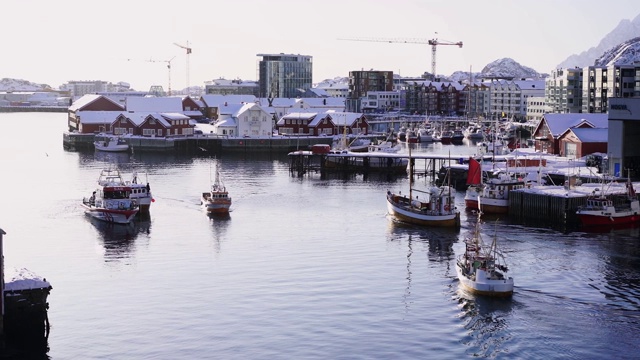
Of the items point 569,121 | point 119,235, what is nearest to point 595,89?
point 569,121

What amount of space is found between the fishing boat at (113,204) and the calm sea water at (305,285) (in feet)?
2.58

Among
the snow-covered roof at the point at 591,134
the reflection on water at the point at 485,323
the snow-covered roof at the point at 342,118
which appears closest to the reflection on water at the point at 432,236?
the reflection on water at the point at 485,323

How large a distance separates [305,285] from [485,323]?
635 cm

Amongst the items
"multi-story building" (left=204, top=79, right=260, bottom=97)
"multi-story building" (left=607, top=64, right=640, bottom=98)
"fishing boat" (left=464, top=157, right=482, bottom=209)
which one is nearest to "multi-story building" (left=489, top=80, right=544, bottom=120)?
"multi-story building" (left=607, top=64, right=640, bottom=98)

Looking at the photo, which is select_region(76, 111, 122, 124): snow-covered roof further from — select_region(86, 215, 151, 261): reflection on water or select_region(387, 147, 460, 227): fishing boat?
select_region(387, 147, 460, 227): fishing boat

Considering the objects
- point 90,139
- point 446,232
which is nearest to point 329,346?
point 446,232

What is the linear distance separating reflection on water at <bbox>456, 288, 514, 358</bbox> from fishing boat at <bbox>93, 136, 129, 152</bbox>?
6403 cm

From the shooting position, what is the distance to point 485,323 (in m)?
27.6

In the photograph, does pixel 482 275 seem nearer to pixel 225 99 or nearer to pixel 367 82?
pixel 225 99

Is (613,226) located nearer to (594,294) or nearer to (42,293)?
(594,294)

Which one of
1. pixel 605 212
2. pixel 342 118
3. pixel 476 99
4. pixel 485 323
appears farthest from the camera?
pixel 476 99

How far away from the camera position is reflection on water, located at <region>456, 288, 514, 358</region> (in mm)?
25409

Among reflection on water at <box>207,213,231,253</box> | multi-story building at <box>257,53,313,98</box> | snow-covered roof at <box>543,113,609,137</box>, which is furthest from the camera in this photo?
multi-story building at <box>257,53,313,98</box>

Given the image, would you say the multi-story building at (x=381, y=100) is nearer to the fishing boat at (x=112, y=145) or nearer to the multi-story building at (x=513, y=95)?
the multi-story building at (x=513, y=95)
